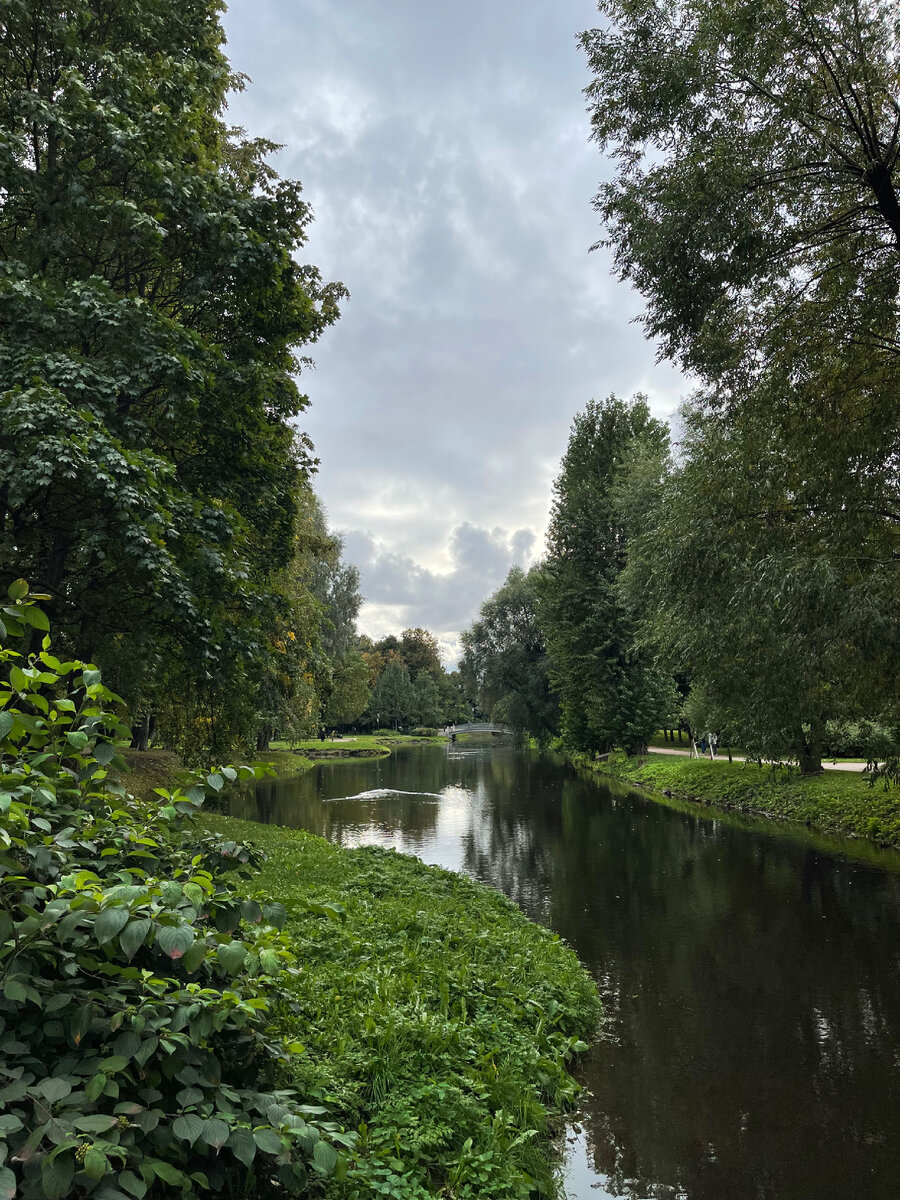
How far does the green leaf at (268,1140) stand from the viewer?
7.84ft

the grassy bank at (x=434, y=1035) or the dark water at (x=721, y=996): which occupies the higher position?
the grassy bank at (x=434, y=1035)

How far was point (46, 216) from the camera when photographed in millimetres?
10516

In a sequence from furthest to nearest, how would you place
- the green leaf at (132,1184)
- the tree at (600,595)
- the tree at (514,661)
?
the tree at (514,661) → the tree at (600,595) → the green leaf at (132,1184)

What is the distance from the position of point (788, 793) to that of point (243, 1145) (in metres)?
21.6

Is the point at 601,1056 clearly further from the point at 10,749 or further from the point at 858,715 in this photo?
the point at 858,715

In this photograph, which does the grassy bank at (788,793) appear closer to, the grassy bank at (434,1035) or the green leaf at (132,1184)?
the grassy bank at (434,1035)

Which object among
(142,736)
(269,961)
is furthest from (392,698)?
(269,961)

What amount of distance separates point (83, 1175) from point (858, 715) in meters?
13.2

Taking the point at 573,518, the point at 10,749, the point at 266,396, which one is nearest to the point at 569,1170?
the point at 10,749

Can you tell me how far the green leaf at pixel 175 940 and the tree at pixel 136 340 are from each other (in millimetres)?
6993

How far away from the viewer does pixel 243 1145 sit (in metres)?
2.41

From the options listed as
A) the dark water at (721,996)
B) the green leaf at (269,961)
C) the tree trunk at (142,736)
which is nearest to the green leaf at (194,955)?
the green leaf at (269,961)

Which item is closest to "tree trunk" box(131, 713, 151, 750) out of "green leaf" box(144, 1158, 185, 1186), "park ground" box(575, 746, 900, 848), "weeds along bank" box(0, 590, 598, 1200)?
"park ground" box(575, 746, 900, 848)

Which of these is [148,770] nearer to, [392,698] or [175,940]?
[175,940]
